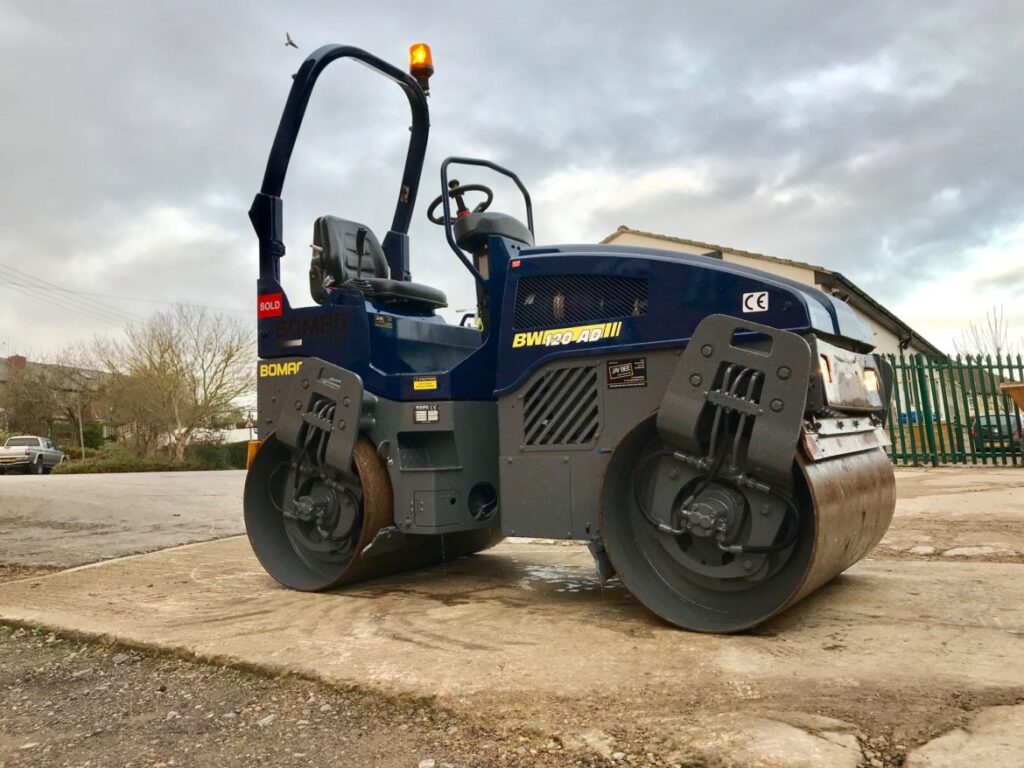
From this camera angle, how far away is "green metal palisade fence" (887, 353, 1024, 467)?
13.7 m

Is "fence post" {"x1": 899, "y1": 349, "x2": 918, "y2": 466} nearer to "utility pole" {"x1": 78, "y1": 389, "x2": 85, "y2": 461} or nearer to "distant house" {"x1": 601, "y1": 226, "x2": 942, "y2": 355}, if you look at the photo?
"distant house" {"x1": 601, "y1": 226, "x2": 942, "y2": 355}

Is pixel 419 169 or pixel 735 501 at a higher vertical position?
pixel 419 169

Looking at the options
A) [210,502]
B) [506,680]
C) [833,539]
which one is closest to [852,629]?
[833,539]

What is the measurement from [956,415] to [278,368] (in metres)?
12.5

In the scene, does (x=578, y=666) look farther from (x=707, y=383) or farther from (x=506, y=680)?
(x=707, y=383)

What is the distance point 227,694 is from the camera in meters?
2.98

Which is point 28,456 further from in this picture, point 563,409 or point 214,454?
point 563,409

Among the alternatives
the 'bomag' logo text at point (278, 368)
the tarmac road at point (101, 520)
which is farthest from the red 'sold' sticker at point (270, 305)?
the tarmac road at point (101, 520)

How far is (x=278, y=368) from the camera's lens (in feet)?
16.4

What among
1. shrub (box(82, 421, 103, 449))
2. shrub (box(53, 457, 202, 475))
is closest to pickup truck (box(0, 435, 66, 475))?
shrub (box(53, 457, 202, 475))

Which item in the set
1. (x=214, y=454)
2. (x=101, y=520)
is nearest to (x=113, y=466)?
(x=214, y=454)

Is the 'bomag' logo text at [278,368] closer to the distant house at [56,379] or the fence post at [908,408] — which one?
the fence post at [908,408]

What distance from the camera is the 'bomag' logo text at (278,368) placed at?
16.1 feet

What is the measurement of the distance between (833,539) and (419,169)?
12.7ft
